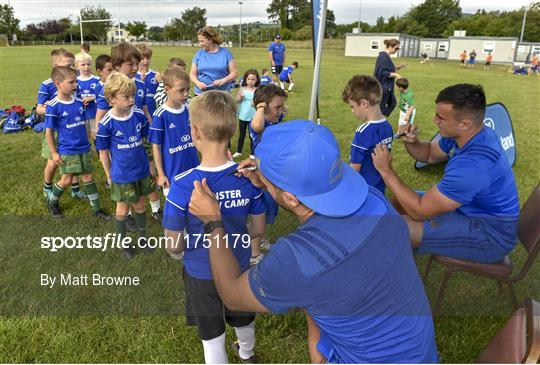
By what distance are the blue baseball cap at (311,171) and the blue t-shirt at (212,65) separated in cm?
468

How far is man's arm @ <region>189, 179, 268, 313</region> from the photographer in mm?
1528

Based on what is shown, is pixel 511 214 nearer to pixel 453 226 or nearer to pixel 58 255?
pixel 453 226

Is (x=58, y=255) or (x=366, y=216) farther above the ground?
(x=366, y=216)

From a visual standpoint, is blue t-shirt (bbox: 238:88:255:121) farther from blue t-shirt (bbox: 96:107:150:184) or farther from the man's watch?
the man's watch

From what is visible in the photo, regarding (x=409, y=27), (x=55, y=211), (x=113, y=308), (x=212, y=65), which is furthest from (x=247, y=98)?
(x=409, y=27)

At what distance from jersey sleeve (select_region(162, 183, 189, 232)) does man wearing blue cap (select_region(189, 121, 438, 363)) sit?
2.22ft

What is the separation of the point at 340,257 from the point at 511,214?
2.19 m

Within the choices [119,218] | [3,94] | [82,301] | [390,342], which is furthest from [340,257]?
[3,94]

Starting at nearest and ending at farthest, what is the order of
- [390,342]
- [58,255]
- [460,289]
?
[390,342], [460,289], [58,255]

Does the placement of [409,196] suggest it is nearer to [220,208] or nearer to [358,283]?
[220,208]

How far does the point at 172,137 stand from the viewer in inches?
151

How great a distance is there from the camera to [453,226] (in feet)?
9.41

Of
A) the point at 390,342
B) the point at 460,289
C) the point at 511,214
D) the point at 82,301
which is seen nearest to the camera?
the point at 390,342

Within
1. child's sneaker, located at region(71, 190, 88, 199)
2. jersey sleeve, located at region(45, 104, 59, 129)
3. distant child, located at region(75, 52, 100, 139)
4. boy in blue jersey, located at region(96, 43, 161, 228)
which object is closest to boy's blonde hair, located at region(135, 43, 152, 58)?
distant child, located at region(75, 52, 100, 139)
